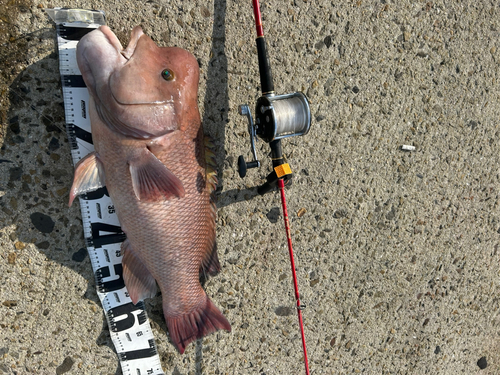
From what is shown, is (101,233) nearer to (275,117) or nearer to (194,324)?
(194,324)

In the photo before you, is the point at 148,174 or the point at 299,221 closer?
the point at 148,174

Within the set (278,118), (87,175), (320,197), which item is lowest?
(320,197)

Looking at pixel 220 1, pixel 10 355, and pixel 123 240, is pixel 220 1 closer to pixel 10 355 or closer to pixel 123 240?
pixel 123 240

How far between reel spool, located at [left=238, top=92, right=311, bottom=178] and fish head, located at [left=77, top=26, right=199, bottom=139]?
35cm

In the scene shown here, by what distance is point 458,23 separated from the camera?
2.50 metres

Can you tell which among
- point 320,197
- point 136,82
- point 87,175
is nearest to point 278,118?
point 136,82

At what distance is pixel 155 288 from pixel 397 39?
2.41 meters

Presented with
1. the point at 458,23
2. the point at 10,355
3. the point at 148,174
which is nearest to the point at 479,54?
the point at 458,23

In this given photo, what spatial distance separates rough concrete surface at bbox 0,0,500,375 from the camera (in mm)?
1740

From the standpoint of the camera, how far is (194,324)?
1.86 m

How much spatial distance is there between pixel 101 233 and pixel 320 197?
146 cm

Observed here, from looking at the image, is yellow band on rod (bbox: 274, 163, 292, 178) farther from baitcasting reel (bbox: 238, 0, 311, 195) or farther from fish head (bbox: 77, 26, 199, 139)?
fish head (bbox: 77, 26, 199, 139)

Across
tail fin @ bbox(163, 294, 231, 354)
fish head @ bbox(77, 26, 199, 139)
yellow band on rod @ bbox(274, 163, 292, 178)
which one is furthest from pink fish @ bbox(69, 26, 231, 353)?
yellow band on rod @ bbox(274, 163, 292, 178)

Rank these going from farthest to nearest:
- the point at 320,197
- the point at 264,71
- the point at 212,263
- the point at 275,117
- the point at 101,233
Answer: the point at 320,197 → the point at 212,263 → the point at 101,233 → the point at 264,71 → the point at 275,117
